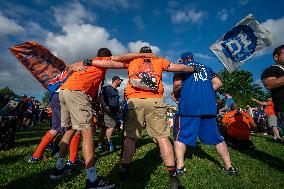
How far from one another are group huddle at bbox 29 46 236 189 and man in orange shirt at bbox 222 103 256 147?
3767 millimetres

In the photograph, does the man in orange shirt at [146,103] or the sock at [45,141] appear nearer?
the man in orange shirt at [146,103]

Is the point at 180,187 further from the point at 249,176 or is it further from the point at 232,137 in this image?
the point at 232,137

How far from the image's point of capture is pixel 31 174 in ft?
15.8

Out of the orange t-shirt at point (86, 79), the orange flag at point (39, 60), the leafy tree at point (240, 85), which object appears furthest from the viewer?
the leafy tree at point (240, 85)

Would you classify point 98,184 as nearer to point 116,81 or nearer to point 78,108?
point 78,108

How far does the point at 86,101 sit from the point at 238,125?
20.6ft

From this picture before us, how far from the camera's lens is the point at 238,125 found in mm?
9016

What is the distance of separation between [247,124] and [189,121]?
4.48m

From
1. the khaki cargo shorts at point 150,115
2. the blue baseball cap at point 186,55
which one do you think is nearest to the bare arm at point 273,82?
the blue baseball cap at point 186,55

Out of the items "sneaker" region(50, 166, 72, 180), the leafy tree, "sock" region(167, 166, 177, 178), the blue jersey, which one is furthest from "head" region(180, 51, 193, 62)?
the leafy tree

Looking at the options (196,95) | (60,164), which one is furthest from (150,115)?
(60,164)

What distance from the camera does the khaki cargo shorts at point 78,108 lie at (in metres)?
4.06

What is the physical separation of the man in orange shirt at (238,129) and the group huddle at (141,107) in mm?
3767

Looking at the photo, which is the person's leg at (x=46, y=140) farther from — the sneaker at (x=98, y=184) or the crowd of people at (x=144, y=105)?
the sneaker at (x=98, y=184)
